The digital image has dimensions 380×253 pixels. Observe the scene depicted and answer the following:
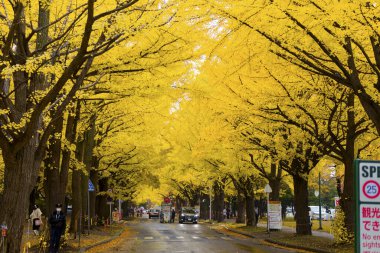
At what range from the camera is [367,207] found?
20.3 feet

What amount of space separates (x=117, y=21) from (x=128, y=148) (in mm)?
24509

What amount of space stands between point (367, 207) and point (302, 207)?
19.8 metres

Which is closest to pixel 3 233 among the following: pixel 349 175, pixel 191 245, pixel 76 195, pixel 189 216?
pixel 191 245

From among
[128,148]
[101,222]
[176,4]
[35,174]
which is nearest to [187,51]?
[176,4]

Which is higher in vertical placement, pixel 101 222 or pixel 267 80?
pixel 267 80

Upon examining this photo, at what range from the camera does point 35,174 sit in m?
11.7

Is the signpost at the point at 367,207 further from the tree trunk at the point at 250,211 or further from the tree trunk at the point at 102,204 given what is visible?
the tree trunk at the point at 102,204

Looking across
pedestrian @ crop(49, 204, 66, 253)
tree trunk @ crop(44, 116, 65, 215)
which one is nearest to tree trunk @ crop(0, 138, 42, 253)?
pedestrian @ crop(49, 204, 66, 253)

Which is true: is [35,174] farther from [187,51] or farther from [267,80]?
[267,80]

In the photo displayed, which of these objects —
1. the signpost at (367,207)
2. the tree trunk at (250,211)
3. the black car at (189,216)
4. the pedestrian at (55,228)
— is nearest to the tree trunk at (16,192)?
the pedestrian at (55,228)

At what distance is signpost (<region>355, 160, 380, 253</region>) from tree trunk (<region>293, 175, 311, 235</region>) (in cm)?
1957

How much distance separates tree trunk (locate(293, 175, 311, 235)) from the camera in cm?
2553

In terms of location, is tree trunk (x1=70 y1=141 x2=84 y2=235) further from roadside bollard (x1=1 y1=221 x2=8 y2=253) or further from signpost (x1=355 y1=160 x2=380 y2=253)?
signpost (x1=355 y1=160 x2=380 y2=253)

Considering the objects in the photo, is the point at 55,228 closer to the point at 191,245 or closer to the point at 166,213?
the point at 191,245
